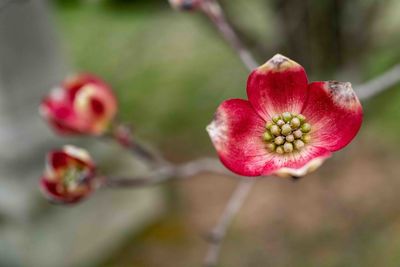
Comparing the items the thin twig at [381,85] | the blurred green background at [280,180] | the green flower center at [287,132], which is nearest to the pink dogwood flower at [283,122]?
the green flower center at [287,132]

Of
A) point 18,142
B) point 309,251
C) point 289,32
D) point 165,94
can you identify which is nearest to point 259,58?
point 289,32

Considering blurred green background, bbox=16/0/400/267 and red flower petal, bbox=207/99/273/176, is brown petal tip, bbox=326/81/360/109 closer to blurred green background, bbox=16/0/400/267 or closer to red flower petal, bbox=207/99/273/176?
red flower petal, bbox=207/99/273/176

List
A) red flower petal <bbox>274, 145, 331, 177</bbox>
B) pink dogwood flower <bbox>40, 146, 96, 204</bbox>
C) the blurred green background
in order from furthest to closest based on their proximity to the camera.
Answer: the blurred green background < pink dogwood flower <bbox>40, 146, 96, 204</bbox> < red flower petal <bbox>274, 145, 331, 177</bbox>

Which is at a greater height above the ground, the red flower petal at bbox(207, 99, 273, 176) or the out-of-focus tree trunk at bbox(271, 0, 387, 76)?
the red flower petal at bbox(207, 99, 273, 176)

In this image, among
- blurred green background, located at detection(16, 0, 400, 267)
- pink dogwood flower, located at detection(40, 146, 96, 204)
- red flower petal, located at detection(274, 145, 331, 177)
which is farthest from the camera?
blurred green background, located at detection(16, 0, 400, 267)

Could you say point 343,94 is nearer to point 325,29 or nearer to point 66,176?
point 66,176

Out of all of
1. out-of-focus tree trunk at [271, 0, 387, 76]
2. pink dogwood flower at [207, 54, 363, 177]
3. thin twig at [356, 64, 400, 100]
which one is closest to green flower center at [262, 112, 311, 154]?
pink dogwood flower at [207, 54, 363, 177]

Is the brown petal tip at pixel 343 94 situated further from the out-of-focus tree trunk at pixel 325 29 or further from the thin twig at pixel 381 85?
the out-of-focus tree trunk at pixel 325 29

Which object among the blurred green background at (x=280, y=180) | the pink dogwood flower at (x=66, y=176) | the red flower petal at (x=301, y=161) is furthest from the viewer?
the blurred green background at (x=280, y=180)
